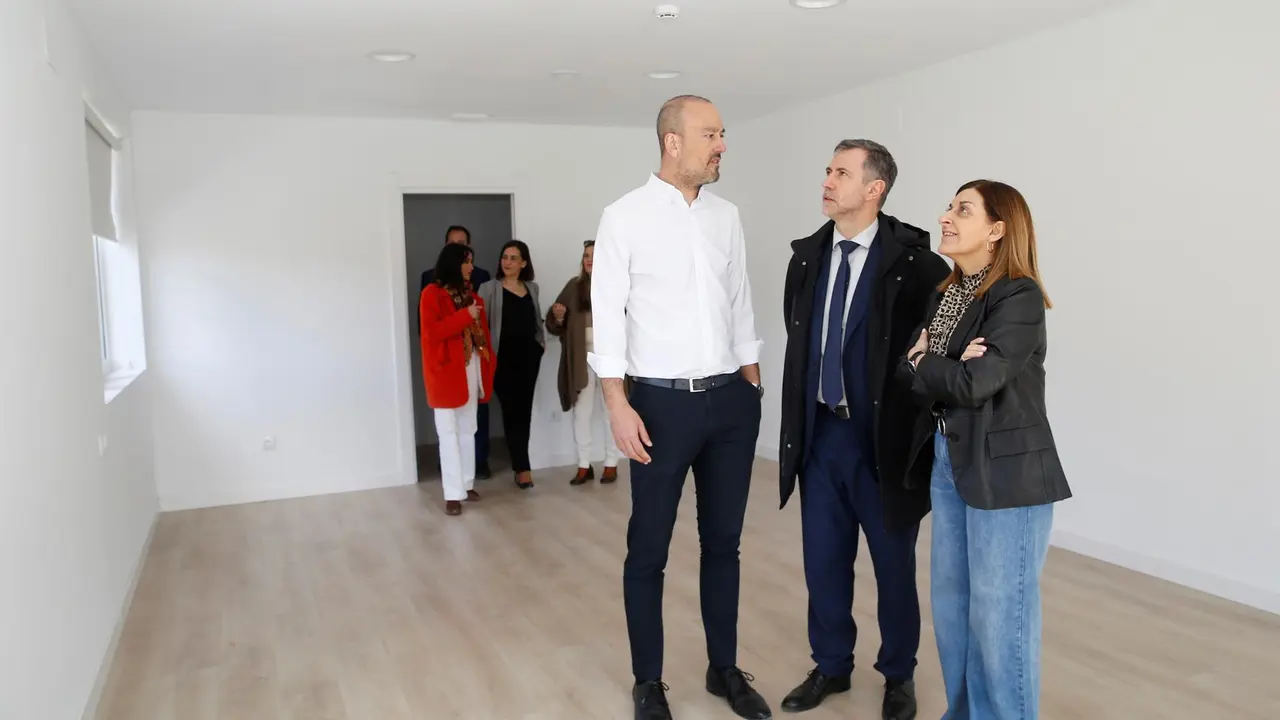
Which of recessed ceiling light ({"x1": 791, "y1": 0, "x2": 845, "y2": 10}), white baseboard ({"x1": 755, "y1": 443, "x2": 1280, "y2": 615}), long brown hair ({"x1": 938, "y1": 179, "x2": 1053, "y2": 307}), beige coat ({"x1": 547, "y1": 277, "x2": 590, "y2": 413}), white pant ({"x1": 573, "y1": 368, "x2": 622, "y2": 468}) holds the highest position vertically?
recessed ceiling light ({"x1": 791, "y1": 0, "x2": 845, "y2": 10})

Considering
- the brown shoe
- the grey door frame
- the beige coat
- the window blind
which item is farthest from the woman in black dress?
the window blind

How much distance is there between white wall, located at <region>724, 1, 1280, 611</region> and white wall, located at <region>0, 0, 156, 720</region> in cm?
390

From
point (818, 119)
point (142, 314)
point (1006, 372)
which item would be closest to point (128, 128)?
point (142, 314)

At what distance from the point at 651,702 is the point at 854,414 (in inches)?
39.4

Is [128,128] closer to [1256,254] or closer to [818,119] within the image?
[818,119]

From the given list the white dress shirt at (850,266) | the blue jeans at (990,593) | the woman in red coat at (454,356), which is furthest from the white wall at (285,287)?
the blue jeans at (990,593)

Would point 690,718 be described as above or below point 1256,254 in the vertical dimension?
below

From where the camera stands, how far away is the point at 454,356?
5.24 m

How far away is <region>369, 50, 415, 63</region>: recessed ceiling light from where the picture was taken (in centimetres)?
435

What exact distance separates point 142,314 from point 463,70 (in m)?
2.37

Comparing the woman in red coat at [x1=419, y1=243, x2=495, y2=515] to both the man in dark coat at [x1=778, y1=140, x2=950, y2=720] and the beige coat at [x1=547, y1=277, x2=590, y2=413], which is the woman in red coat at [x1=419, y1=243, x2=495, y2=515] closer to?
the beige coat at [x1=547, y1=277, x2=590, y2=413]

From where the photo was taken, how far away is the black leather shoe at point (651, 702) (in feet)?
8.89

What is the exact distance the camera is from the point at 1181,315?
12.5ft

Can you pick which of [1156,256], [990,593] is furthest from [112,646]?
[1156,256]
